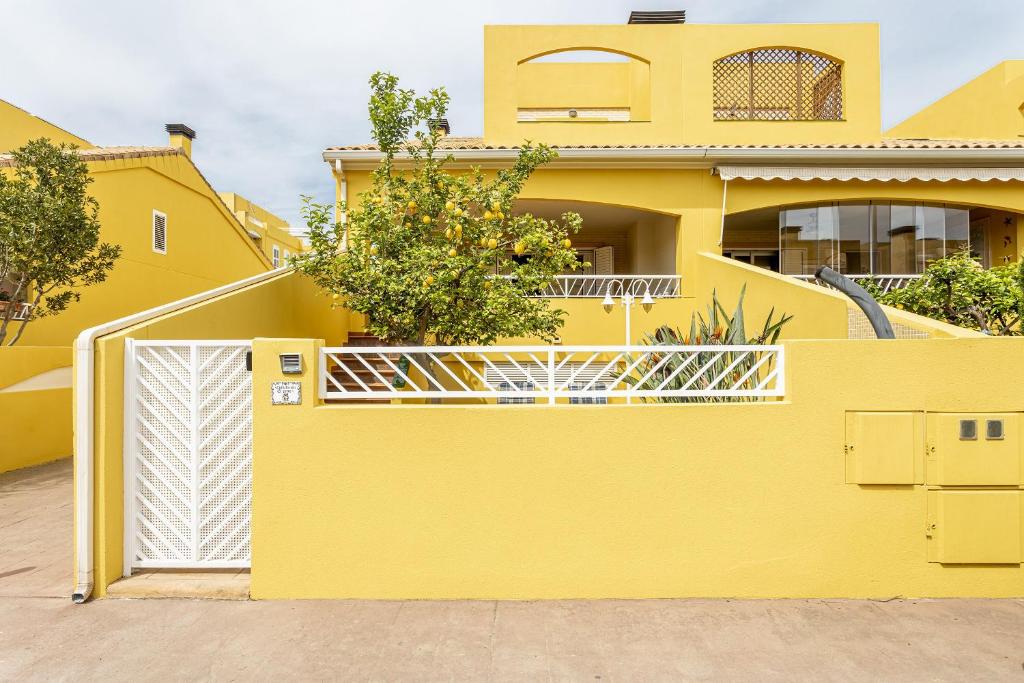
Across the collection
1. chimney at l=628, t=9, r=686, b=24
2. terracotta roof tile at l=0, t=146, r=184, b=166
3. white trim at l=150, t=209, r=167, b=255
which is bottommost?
white trim at l=150, t=209, r=167, b=255

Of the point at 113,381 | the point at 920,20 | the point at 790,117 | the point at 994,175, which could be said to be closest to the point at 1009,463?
the point at 113,381

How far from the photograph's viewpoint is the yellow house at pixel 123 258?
32.2 feet

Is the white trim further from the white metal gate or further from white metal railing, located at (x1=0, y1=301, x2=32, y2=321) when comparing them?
the white metal gate

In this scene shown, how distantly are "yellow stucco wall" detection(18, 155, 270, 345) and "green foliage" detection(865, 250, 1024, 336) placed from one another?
708 inches

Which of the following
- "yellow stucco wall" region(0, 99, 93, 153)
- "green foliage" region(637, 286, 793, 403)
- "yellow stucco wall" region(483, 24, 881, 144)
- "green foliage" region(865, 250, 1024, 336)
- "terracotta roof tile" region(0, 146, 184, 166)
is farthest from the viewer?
"yellow stucco wall" region(0, 99, 93, 153)

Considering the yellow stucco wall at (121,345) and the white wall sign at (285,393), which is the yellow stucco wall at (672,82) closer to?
the yellow stucco wall at (121,345)

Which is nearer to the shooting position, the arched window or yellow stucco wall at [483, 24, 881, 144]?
yellow stucco wall at [483, 24, 881, 144]

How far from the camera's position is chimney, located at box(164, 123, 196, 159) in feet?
67.2

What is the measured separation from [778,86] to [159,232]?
61.4 ft

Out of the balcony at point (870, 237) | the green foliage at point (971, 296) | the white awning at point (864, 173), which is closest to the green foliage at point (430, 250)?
the green foliage at point (971, 296)

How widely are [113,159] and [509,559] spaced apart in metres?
16.2

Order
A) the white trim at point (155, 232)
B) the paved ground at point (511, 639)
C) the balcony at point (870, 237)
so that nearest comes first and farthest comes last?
the paved ground at point (511, 639), the balcony at point (870, 237), the white trim at point (155, 232)

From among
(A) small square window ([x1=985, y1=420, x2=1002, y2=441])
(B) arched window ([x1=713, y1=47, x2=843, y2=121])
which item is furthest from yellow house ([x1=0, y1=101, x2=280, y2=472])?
(B) arched window ([x1=713, y1=47, x2=843, y2=121])

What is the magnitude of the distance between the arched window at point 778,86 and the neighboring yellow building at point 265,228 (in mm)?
20605
